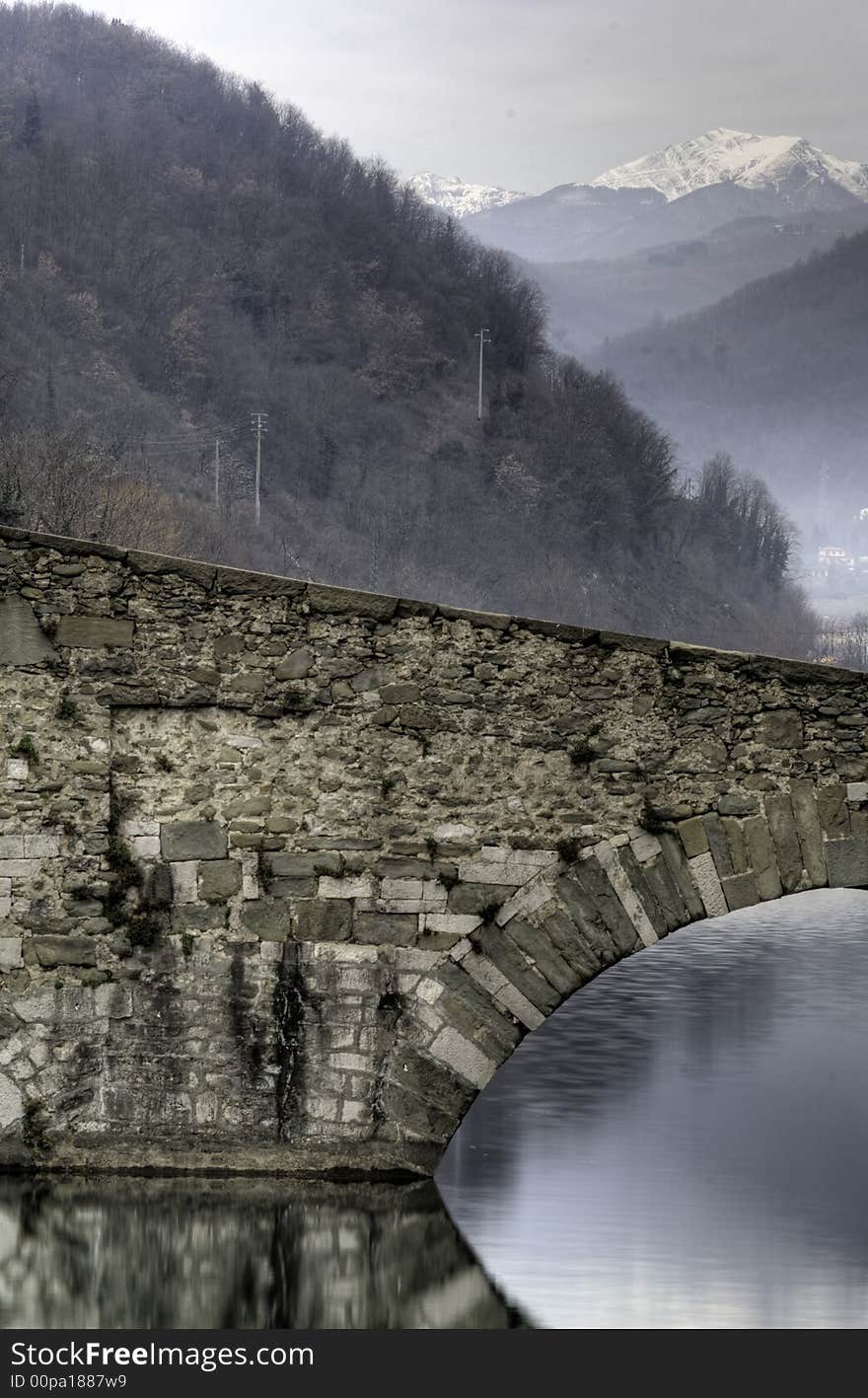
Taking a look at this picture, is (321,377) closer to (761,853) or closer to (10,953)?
(10,953)

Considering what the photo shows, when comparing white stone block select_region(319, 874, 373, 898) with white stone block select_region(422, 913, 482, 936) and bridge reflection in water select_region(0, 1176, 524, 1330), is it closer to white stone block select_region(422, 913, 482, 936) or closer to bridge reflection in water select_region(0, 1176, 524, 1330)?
white stone block select_region(422, 913, 482, 936)

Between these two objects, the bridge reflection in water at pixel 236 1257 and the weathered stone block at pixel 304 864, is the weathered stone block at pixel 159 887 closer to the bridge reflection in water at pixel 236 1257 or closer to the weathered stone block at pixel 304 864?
the weathered stone block at pixel 304 864

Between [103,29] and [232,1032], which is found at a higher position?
[103,29]

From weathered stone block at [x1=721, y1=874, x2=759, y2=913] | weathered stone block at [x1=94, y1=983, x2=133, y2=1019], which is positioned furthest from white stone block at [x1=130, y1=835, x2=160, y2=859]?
weathered stone block at [x1=721, y1=874, x2=759, y2=913]

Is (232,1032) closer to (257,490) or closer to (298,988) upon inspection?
(298,988)

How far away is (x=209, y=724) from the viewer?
1050 cm

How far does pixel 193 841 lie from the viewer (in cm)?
1052

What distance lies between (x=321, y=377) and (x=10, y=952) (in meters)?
82.1

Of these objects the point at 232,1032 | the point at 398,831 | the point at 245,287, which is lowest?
the point at 232,1032

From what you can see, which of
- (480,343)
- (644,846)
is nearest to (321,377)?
(480,343)

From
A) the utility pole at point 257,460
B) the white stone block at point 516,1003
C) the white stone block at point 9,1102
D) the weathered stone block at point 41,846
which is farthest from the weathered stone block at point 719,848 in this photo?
the utility pole at point 257,460

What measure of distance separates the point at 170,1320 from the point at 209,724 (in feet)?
9.85

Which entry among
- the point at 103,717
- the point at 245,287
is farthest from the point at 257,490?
the point at 103,717

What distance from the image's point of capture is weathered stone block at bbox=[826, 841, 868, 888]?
10383 mm
